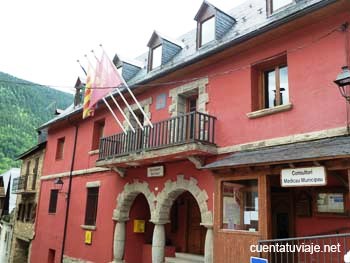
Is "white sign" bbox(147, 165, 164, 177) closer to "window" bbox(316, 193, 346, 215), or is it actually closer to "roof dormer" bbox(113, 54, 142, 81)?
"window" bbox(316, 193, 346, 215)

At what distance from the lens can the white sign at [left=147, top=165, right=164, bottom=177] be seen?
33.5 ft

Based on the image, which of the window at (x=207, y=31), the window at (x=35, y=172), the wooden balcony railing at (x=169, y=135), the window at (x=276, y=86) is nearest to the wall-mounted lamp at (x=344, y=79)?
the window at (x=276, y=86)

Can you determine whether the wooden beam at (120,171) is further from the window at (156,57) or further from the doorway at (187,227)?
the window at (156,57)

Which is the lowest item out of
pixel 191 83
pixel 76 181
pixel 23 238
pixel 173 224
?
pixel 23 238

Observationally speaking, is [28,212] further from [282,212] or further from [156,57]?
[282,212]

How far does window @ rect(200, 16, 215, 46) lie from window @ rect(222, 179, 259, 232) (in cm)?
496

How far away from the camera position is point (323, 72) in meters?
7.13

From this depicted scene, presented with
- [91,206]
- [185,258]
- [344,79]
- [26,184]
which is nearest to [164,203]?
[185,258]

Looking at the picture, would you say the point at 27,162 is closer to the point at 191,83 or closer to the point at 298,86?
the point at 191,83

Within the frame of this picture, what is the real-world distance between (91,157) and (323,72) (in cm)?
942

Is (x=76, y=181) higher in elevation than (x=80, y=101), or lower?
lower

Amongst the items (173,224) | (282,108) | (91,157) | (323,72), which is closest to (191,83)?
(282,108)

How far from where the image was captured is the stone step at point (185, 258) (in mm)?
10320

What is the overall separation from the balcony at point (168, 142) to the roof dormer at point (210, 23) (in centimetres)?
278
